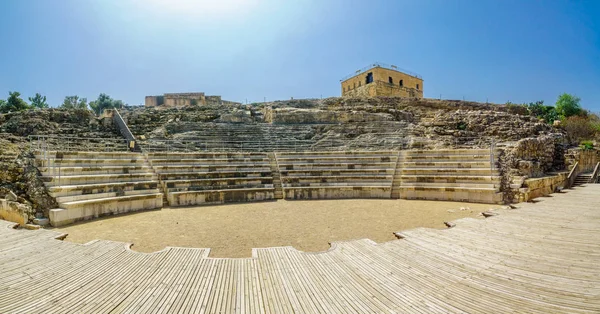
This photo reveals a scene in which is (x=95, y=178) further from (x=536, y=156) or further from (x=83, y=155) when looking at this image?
(x=536, y=156)

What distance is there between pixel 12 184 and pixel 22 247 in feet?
14.9

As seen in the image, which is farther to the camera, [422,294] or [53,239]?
[53,239]

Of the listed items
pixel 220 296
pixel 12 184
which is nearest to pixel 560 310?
pixel 220 296

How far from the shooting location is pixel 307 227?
7.32 m

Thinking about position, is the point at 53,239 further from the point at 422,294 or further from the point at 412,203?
the point at 412,203

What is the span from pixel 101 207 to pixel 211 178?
4.12 metres

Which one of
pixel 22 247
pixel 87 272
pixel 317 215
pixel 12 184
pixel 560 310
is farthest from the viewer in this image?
pixel 317 215

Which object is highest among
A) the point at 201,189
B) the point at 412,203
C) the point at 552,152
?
the point at 552,152

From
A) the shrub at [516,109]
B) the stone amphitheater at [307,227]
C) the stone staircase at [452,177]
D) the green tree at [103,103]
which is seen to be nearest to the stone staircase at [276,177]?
the stone amphitheater at [307,227]

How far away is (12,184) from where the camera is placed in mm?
8078

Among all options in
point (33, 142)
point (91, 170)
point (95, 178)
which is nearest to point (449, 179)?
point (95, 178)

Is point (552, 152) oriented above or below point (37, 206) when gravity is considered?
above

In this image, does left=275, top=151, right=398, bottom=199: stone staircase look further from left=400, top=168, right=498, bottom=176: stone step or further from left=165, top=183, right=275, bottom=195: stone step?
left=165, top=183, right=275, bottom=195: stone step

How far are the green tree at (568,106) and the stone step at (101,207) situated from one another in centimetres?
5005
